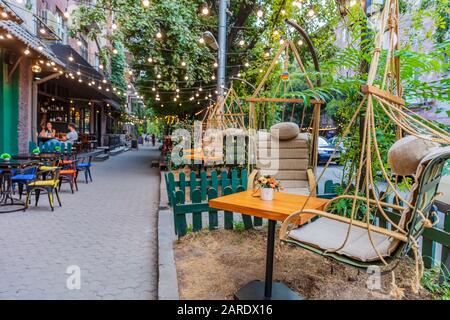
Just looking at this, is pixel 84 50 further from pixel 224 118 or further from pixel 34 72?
pixel 224 118

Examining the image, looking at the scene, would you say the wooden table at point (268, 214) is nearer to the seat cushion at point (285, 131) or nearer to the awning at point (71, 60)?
the seat cushion at point (285, 131)

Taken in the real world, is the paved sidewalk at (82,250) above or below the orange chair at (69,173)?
below

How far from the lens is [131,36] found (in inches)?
425

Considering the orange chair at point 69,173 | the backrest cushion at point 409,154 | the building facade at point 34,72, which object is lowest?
the orange chair at point 69,173

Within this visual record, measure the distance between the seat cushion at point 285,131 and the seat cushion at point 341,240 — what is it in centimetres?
229

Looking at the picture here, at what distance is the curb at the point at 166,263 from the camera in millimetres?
2787

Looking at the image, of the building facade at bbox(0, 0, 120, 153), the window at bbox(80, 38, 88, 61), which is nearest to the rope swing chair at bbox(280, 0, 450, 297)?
the building facade at bbox(0, 0, 120, 153)

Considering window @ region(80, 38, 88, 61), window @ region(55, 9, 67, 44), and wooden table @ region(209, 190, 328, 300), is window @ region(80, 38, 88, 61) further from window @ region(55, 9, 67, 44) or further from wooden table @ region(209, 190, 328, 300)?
wooden table @ region(209, 190, 328, 300)

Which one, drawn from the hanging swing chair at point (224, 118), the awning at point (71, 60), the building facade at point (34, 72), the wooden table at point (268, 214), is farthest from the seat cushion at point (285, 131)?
the awning at point (71, 60)

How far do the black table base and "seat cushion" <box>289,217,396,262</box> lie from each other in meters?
0.27

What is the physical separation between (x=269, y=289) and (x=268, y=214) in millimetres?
707

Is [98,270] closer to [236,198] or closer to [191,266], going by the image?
[191,266]

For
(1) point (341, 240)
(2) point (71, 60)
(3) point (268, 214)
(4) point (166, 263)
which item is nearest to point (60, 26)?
(2) point (71, 60)
